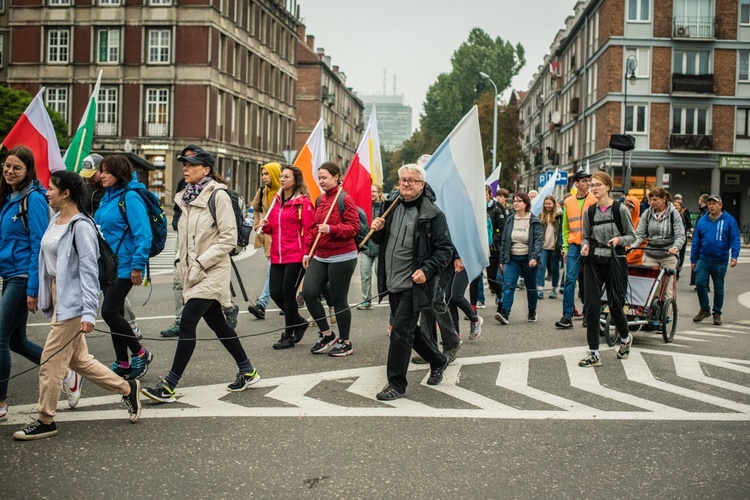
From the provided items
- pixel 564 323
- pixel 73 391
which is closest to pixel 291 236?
pixel 73 391

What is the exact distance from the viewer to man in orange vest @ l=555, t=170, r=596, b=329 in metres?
10.7

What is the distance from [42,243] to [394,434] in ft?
8.76

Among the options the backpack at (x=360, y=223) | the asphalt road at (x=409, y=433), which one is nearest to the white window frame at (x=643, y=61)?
the asphalt road at (x=409, y=433)

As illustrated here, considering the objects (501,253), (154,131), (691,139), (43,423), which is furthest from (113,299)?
(154,131)

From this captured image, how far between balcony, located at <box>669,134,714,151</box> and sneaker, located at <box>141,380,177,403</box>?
137ft

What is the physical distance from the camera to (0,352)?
5.76 metres

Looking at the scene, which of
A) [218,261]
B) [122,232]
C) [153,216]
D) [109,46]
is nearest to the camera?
[218,261]

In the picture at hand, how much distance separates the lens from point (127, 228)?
691cm

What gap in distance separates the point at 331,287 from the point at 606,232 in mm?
2860

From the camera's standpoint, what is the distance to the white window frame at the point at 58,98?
52844mm

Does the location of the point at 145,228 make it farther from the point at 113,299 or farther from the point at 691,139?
the point at 691,139

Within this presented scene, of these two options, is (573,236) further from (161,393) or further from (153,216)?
(161,393)

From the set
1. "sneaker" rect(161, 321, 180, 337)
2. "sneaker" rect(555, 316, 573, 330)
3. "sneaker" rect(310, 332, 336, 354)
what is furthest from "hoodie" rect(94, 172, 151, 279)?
"sneaker" rect(555, 316, 573, 330)

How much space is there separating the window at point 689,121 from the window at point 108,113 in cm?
3371
